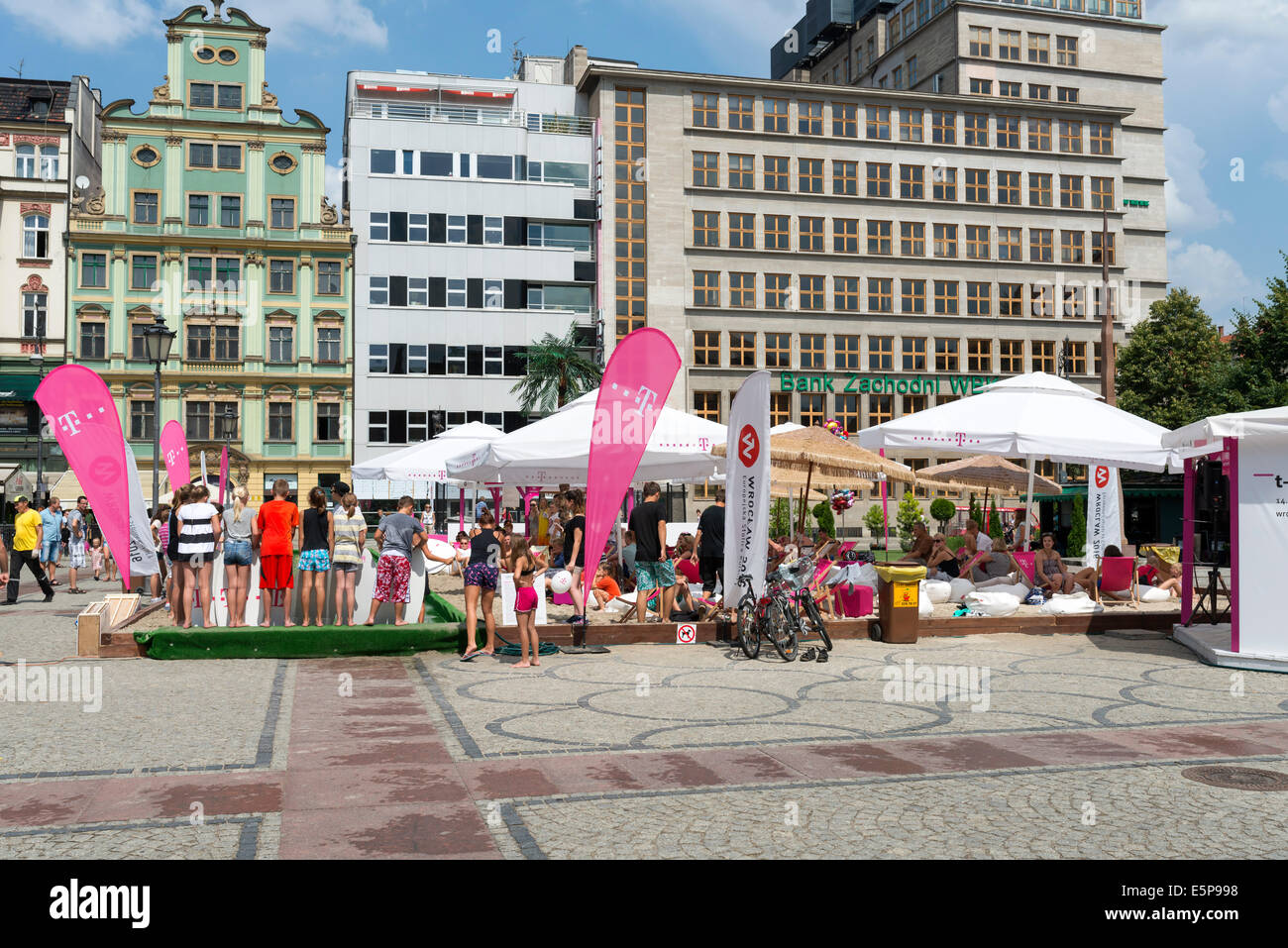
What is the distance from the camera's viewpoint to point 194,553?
14312mm

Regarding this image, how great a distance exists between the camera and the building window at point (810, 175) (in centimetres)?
6091

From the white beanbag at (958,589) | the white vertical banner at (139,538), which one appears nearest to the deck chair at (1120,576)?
the white beanbag at (958,589)

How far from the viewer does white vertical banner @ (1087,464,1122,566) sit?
20.2 meters

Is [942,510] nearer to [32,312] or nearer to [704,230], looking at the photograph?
[704,230]

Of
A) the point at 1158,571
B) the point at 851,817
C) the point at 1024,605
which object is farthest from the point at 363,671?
the point at 1158,571

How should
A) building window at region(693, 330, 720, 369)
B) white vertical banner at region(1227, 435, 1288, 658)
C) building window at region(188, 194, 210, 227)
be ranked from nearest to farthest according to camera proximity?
white vertical banner at region(1227, 435, 1288, 658) → building window at region(188, 194, 210, 227) → building window at region(693, 330, 720, 369)

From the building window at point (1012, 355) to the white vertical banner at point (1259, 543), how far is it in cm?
5220

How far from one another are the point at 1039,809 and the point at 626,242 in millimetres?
53668

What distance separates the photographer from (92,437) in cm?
1538

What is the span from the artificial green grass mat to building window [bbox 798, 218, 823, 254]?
50.1m

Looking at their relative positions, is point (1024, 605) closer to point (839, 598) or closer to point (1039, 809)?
point (839, 598)

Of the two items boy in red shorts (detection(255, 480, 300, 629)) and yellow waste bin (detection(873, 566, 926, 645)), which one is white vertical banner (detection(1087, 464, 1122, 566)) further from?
boy in red shorts (detection(255, 480, 300, 629))

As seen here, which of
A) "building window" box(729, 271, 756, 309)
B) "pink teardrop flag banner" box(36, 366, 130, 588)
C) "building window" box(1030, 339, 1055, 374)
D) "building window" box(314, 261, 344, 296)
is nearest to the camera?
"pink teardrop flag banner" box(36, 366, 130, 588)

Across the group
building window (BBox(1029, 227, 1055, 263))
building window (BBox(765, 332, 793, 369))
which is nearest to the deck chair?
building window (BBox(765, 332, 793, 369))
